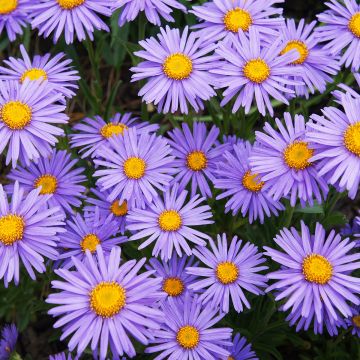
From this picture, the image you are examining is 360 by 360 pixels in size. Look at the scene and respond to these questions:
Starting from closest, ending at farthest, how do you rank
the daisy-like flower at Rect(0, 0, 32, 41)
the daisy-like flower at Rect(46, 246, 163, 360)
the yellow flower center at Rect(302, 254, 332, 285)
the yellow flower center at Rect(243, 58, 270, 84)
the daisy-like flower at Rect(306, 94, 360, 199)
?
1. the daisy-like flower at Rect(46, 246, 163, 360)
2. the daisy-like flower at Rect(306, 94, 360, 199)
3. the yellow flower center at Rect(302, 254, 332, 285)
4. the yellow flower center at Rect(243, 58, 270, 84)
5. the daisy-like flower at Rect(0, 0, 32, 41)

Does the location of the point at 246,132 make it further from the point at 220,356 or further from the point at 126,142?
the point at 220,356

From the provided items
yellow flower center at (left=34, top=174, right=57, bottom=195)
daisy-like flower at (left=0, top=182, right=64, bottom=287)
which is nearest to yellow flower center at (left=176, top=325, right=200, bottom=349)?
daisy-like flower at (left=0, top=182, right=64, bottom=287)

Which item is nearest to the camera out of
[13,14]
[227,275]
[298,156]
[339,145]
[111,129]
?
[339,145]

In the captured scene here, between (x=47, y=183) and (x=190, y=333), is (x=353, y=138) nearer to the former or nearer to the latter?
(x=190, y=333)

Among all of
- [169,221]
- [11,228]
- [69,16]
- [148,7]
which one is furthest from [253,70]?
[11,228]

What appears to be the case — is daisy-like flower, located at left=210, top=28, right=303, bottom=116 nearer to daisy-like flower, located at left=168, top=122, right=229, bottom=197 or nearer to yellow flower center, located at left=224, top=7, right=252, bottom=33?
yellow flower center, located at left=224, top=7, right=252, bottom=33

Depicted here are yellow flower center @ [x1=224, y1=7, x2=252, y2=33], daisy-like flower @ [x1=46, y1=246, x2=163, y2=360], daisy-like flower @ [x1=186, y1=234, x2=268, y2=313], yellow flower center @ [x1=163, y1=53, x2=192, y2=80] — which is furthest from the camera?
yellow flower center @ [x1=224, y1=7, x2=252, y2=33]

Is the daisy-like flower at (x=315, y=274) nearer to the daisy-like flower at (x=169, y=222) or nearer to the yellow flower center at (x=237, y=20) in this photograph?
the daisy-like flower at (x=169, y=222)
